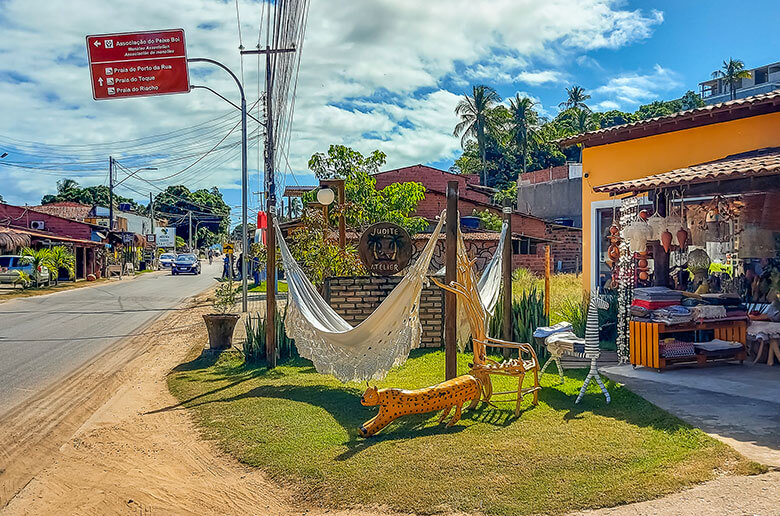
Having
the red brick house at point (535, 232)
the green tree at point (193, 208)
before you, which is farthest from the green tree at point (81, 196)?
the red brick house at point (535, 232)

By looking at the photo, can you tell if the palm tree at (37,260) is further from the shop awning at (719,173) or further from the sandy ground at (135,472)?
the shop awning at (719,173)

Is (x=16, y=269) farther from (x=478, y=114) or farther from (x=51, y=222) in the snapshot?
(x=478, y=114)

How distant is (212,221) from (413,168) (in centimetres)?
5681

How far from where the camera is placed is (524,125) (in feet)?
140

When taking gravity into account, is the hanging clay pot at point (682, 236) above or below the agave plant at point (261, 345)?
above

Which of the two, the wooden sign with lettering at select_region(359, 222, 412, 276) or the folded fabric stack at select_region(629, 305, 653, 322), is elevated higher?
the wooden sign with lettering at select_region(359, 222, 412, 276)

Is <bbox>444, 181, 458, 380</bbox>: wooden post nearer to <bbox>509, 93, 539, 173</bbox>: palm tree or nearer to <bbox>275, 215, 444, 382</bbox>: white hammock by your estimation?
<bbox>275, 215, 444, 382</bbox>: white hammock

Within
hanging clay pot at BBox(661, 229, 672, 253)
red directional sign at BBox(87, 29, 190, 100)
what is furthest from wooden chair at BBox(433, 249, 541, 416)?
red directional sign at BBox(87, 29, 190, 100)

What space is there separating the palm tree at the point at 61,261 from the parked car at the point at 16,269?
4.35 ft

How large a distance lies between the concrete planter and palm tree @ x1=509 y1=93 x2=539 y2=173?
35.9 meters

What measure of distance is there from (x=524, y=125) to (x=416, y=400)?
129 feet

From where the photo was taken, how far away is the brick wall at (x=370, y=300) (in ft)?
30.9

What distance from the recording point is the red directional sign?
11.3 metres

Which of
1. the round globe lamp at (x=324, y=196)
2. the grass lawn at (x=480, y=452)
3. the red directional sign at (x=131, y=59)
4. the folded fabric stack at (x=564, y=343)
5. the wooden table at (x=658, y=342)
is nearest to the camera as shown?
the grass lawn at (x=480, y=452)
